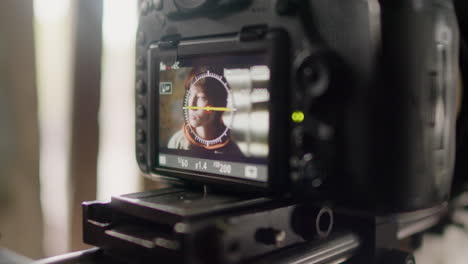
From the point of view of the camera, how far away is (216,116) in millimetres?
598

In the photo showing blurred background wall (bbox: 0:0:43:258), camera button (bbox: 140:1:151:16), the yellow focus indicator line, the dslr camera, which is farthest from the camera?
blurred background wall (bbox: 0:0:43:258)

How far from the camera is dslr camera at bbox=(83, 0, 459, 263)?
0.48 meters

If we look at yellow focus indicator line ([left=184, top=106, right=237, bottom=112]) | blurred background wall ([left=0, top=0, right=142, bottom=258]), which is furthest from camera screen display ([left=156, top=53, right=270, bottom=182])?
blurred background wall ([left=0, top=0, right=142, bottom=258])

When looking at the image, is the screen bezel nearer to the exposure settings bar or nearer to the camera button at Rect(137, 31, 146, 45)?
the exposure settings bar

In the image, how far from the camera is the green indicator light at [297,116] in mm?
520

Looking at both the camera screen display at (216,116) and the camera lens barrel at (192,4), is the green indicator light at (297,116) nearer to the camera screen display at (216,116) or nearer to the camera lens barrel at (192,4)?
the camera screen display at (216,116)

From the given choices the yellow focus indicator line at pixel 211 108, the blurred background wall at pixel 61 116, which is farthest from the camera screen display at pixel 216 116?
the blurred background wall at pixel 61 116

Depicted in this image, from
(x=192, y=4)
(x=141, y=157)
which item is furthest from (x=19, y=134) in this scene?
(x=192, y=4)

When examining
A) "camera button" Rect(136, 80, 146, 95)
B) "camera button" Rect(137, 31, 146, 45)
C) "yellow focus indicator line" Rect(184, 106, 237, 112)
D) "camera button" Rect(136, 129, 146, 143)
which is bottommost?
"camera button" Rect(136, 129, 146, 143)

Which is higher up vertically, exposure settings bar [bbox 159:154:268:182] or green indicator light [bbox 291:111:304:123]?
green indicator light [bbox 291:111:304:123]

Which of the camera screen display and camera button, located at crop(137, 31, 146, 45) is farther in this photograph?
camera button, located at crop(137, 31, 146, 45)

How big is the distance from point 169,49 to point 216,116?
13cm

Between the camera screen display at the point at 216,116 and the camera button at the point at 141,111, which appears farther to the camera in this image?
the camera button at the point at 141,111

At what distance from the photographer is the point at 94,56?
105 centimetres
